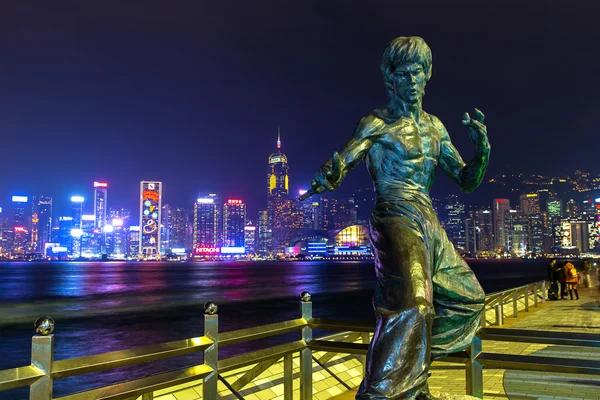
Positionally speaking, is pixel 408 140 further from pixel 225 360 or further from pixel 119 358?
pixel 119 358

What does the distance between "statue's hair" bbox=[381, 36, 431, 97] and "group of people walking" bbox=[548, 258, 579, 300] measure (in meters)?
15.6

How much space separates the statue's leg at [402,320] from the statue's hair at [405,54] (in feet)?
3.54

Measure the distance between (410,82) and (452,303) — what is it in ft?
4.75

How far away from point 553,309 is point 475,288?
14.1 metres

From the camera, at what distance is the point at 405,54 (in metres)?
3.44

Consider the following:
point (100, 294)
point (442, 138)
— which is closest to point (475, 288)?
point (442, 138)

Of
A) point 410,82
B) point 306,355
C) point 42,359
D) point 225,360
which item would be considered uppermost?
point 410,82

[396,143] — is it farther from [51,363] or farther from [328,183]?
[51,363]

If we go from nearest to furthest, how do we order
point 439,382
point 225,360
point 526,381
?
point 225,360
point 526,381
point 439,382

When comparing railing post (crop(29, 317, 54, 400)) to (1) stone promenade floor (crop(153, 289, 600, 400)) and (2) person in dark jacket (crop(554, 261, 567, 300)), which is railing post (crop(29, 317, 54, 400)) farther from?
(2) person in dark jacket (crop(554, 261, 567, 300))

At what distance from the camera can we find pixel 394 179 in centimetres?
351

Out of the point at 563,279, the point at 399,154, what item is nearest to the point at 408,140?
the point at 399,154

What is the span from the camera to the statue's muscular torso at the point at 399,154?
3.49m

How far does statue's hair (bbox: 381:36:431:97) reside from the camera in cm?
343
